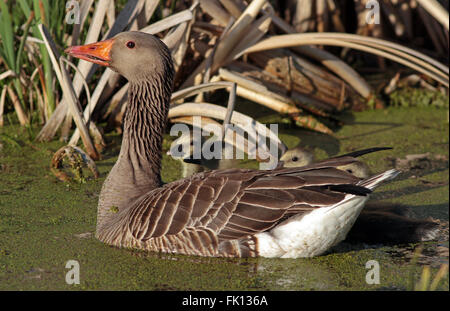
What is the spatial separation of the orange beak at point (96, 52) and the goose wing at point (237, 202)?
1.16 m

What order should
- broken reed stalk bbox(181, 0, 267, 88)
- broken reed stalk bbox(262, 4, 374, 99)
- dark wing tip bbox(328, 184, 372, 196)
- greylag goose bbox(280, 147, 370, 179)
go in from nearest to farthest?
1. dark wing tip bbox(328, 184, 372, 196)
2. greylag goose bbox(280, 147, 370, 179)
3. broken reed stalk bbox(181, 0, 267, 88)
4. broken reed stalk bbox(262, 4, 374, 99)

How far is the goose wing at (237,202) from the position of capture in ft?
14.6

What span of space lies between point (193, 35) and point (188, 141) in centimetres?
138

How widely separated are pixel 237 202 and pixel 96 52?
1576 millimetres

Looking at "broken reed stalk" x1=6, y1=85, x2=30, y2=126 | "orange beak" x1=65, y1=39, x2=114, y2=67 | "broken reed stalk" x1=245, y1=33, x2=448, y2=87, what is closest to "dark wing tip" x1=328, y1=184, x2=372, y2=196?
"orange beak" x1=65, y1=39, x2=114, y2=67

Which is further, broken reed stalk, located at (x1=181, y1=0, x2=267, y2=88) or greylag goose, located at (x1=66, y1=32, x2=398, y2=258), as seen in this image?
broken reed stalk, located at (x1=181, y1=0, x2=267, y2=88)

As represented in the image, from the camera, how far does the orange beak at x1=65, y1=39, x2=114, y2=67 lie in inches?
200

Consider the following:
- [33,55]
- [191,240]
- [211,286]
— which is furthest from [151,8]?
[211,286]

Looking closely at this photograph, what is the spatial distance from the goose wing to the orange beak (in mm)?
1155

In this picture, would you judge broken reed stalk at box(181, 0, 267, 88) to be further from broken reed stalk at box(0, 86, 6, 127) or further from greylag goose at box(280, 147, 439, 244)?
greylag goose at box(280, 147, 439, 244)

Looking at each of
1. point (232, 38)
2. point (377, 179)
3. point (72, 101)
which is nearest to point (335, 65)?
point (232, 38)

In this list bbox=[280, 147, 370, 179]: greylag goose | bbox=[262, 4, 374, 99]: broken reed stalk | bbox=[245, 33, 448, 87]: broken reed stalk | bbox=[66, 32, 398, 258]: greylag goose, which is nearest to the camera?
bbox=[66, 32, 398, 258]: greylag goose

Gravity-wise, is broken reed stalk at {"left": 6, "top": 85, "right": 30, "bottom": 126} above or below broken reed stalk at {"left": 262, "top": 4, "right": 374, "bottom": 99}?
below

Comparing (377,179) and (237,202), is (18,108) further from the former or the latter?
(377,179)
